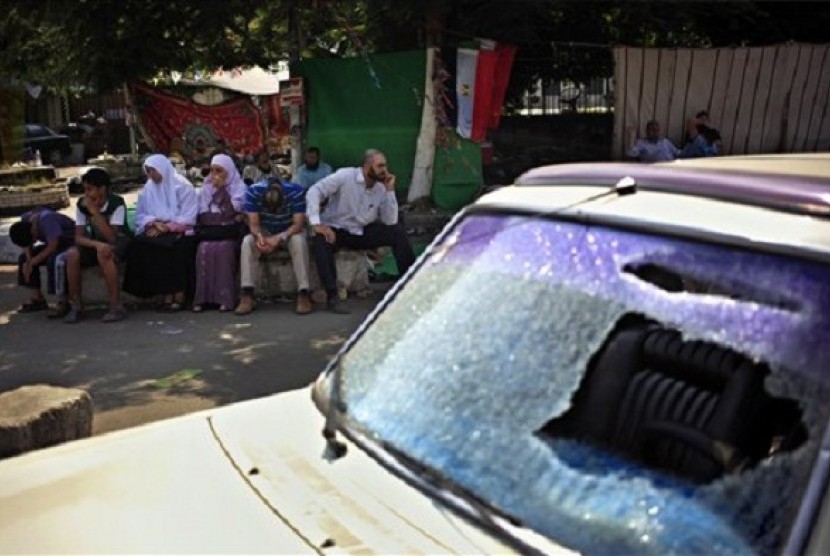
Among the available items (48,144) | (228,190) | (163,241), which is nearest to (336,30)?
(228,190)

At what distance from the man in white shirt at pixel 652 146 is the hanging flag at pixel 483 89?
1925mm

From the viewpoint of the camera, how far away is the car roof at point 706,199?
1665mm

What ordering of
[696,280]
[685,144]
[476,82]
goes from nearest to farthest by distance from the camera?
[696,280], [476,82], [685,144]

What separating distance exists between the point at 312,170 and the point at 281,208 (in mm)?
1794

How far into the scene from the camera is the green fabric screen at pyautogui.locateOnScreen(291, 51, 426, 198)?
10883mm

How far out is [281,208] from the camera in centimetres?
820

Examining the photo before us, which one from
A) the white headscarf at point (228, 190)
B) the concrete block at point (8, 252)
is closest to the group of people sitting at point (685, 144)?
the white headscarf at point (228, 190)

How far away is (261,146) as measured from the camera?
1467cm

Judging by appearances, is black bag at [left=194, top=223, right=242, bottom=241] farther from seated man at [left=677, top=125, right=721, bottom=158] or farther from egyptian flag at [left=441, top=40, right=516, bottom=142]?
seated man at [left=677, top=125, right=721, bottom=158]

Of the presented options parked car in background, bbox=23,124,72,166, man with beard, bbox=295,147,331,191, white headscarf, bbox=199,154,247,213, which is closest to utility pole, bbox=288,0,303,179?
man with beard, bbox=295,147,331,191

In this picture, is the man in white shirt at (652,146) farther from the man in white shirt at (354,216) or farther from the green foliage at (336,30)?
the man in white shirt at (354,216)

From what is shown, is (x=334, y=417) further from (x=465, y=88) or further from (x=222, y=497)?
(x=465, y=88)

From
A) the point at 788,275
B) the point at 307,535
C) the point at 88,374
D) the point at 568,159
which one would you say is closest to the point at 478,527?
the point at 307,535

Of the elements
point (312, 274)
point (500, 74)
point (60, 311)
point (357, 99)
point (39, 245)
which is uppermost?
point (500, 74)
